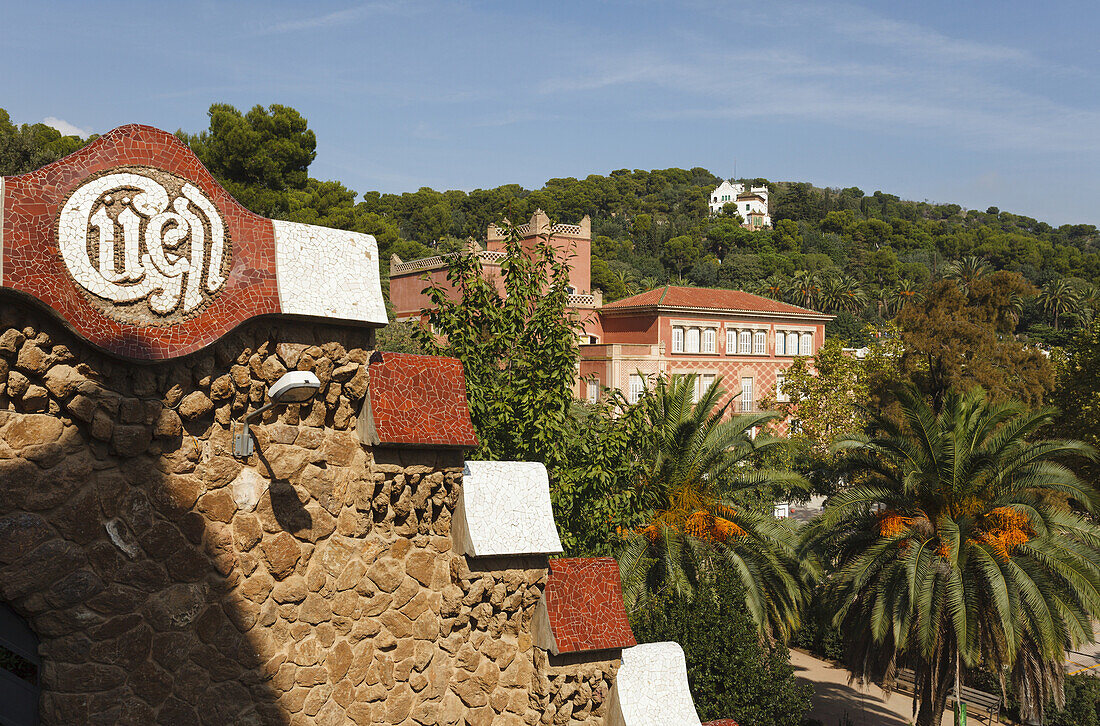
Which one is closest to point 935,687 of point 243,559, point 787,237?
point 243,559

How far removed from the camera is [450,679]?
476 centimetres

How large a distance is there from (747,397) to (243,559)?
42629 millimetres

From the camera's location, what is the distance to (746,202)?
151250 millimetres

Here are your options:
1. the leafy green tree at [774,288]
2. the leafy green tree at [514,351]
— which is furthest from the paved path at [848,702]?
the leafy green tree at [774,288]

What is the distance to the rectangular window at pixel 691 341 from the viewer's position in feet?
136

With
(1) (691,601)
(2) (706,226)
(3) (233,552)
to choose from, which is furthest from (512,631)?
(2) (706,226)

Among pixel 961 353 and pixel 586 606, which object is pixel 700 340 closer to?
pixel 961 353

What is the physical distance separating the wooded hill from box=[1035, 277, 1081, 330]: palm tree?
13cm

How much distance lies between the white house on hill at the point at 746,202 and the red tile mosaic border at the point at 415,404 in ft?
421

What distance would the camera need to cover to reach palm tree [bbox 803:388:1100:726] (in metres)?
10.7

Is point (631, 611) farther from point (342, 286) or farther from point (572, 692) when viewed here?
point (342, 286)

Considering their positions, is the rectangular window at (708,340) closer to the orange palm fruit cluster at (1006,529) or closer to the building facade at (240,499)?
the orange palm fruit cluster at (1006,529)

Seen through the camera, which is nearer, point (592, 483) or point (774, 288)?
point (592, 483)

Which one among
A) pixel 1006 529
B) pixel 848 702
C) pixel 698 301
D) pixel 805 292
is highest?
Answer: pixel 805 292
